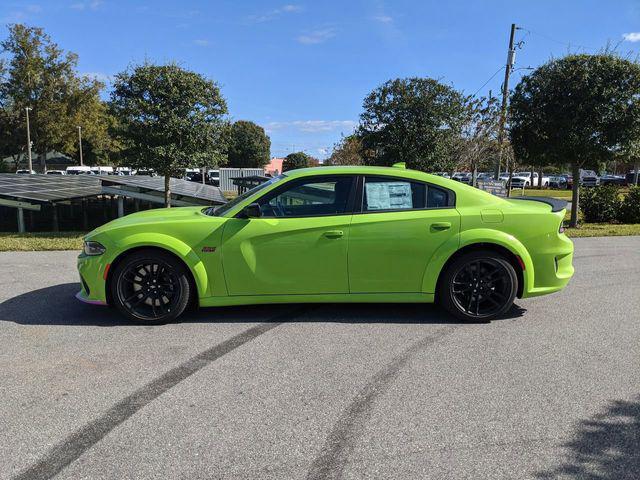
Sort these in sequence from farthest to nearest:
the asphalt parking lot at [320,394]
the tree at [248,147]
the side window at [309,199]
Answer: the tree at [248,147], the side window at [309,199], the asphalt parking lot at [320,394]

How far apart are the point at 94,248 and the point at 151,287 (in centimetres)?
66

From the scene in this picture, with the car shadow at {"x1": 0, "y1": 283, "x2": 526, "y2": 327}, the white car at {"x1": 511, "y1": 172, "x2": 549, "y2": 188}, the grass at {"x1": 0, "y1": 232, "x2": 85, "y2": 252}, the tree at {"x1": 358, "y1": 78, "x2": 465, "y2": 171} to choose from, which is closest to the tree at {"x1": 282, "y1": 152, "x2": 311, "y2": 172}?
the white car at {"x1": 511, "y1": 172, "x2": 549, "y2": 188}

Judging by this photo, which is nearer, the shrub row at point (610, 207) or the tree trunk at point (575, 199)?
the tree trunk at point (575, 199)

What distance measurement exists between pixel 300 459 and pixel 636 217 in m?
15.2

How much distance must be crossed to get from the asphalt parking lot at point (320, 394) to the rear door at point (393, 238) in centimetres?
44

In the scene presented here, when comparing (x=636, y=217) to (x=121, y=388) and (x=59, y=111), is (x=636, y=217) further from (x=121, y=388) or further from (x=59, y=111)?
(x=59, y=111)

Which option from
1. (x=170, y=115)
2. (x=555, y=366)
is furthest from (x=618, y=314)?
(x=170, y=115)

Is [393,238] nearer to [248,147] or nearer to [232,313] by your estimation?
[232,313]

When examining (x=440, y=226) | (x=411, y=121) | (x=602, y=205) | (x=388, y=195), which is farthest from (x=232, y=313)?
(x=602, y=205)

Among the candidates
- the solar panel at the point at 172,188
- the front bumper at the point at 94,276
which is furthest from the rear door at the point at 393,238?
the solar panel at the point at 172,188

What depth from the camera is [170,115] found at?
1170cm

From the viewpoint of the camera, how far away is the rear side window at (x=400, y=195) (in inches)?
194

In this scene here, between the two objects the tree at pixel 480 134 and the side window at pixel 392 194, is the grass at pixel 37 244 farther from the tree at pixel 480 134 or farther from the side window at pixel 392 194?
the tree at pixel 480 134

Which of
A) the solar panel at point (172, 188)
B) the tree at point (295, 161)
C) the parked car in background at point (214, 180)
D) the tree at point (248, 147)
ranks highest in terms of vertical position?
the tree at point (248, 147)
